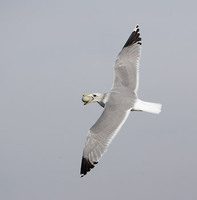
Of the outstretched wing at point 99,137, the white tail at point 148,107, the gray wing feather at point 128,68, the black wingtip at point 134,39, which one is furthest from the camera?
the black wingtip at point 134,39

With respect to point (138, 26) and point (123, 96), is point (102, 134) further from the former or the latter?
point (138, 26)

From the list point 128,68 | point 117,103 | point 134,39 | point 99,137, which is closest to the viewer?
point 99,137

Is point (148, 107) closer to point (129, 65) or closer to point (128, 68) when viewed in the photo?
point (128, 68)

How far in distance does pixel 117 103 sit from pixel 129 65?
1853 mm

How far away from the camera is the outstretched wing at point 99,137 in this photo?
12.7 meters

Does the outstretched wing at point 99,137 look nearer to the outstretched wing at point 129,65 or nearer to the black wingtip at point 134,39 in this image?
the outstretched wing at point 129,65

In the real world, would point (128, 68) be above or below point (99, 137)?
above

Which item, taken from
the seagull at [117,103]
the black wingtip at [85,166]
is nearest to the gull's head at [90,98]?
the seagull at [117,103]

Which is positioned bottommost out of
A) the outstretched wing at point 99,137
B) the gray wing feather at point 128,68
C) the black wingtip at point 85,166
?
the black wingtip at point 85,166

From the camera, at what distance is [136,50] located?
1574cm

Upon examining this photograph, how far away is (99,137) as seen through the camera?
12859mm

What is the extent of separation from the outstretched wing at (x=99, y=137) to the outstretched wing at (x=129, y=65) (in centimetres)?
152

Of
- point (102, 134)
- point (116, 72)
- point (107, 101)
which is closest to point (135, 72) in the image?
point (116, 72)

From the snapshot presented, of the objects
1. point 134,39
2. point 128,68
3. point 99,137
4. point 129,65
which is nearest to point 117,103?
point 99,137
